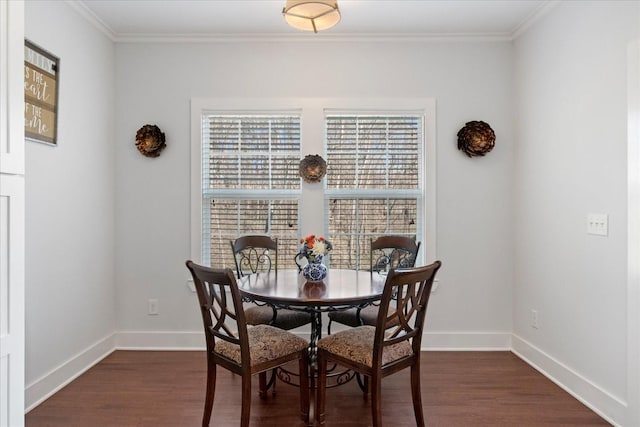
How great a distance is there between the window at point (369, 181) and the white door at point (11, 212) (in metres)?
2.37

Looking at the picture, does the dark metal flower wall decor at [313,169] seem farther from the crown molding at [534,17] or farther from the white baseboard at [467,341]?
the crown molding at [534,17]

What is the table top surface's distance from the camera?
6.93 ft

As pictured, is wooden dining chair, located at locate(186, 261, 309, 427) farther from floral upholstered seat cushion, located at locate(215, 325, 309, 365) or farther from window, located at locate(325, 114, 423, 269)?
window, located at locate(325, 114, 423, 269)

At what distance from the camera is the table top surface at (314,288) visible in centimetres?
211

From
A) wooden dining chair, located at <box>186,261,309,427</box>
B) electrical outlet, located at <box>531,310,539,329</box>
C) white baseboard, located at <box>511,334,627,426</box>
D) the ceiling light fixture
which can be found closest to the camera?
wooden dining chair, located at <box>186,261,309,427</box>

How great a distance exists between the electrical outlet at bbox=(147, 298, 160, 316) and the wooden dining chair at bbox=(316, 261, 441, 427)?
1936 mm

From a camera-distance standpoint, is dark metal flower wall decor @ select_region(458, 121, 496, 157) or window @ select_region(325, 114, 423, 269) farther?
window @ select_region(325, 114, 423, 269)

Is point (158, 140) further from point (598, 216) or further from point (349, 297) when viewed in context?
point (598, 216)

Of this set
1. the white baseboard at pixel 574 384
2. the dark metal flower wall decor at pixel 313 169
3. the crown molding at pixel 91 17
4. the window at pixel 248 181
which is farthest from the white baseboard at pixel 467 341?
the crown molding at pixel 91 17

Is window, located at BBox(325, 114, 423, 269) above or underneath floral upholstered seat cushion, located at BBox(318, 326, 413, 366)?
above

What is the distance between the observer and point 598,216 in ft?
7.88

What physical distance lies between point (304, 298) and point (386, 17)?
233 cm

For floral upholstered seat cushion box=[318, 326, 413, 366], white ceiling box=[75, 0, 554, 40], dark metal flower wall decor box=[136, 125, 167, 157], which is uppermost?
white ceiling box=[75, 0, 554, 40]

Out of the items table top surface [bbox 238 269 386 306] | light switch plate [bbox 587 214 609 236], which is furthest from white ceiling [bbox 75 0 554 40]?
table top surface [bbox 238 269 386 306]
